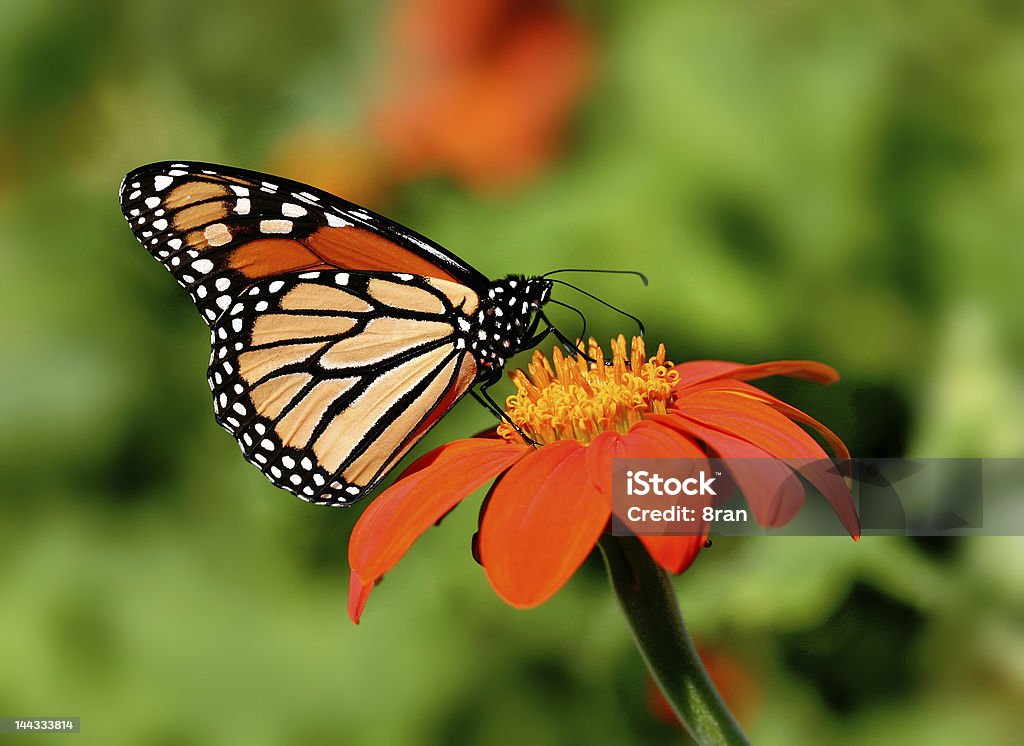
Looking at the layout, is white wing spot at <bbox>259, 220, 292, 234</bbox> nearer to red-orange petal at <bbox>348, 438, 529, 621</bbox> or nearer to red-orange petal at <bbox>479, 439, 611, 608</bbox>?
red-orange petal at <bbox>348, 438, 529, 621</bbox>

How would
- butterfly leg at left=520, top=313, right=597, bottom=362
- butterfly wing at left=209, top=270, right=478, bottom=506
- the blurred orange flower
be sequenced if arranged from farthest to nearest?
the blurred orange flower, butterfly wing at left=209, top=270, right=478, bottom=506, butterfly leg at left=520, top=313, right=597, bottom=362

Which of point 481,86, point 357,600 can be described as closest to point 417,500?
point 357,600

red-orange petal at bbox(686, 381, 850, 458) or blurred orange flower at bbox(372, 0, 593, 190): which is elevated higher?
blurred orange flower at bbox(372, 0, 593, 190)

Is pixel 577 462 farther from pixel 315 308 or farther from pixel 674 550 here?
pixel 315 308

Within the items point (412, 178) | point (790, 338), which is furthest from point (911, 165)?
point (412, 178)

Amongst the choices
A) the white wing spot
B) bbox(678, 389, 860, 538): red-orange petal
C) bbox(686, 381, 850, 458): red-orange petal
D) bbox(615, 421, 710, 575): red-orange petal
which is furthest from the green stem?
the white wing spot

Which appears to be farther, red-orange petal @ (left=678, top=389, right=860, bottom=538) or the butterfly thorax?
the butterfly thorax

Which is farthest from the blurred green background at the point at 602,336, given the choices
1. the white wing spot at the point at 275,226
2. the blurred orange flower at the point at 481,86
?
the white wing spot at the point at 275,226

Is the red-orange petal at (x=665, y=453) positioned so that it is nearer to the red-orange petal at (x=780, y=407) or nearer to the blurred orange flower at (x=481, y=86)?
the red-orange petal at (x=780, y=407)
